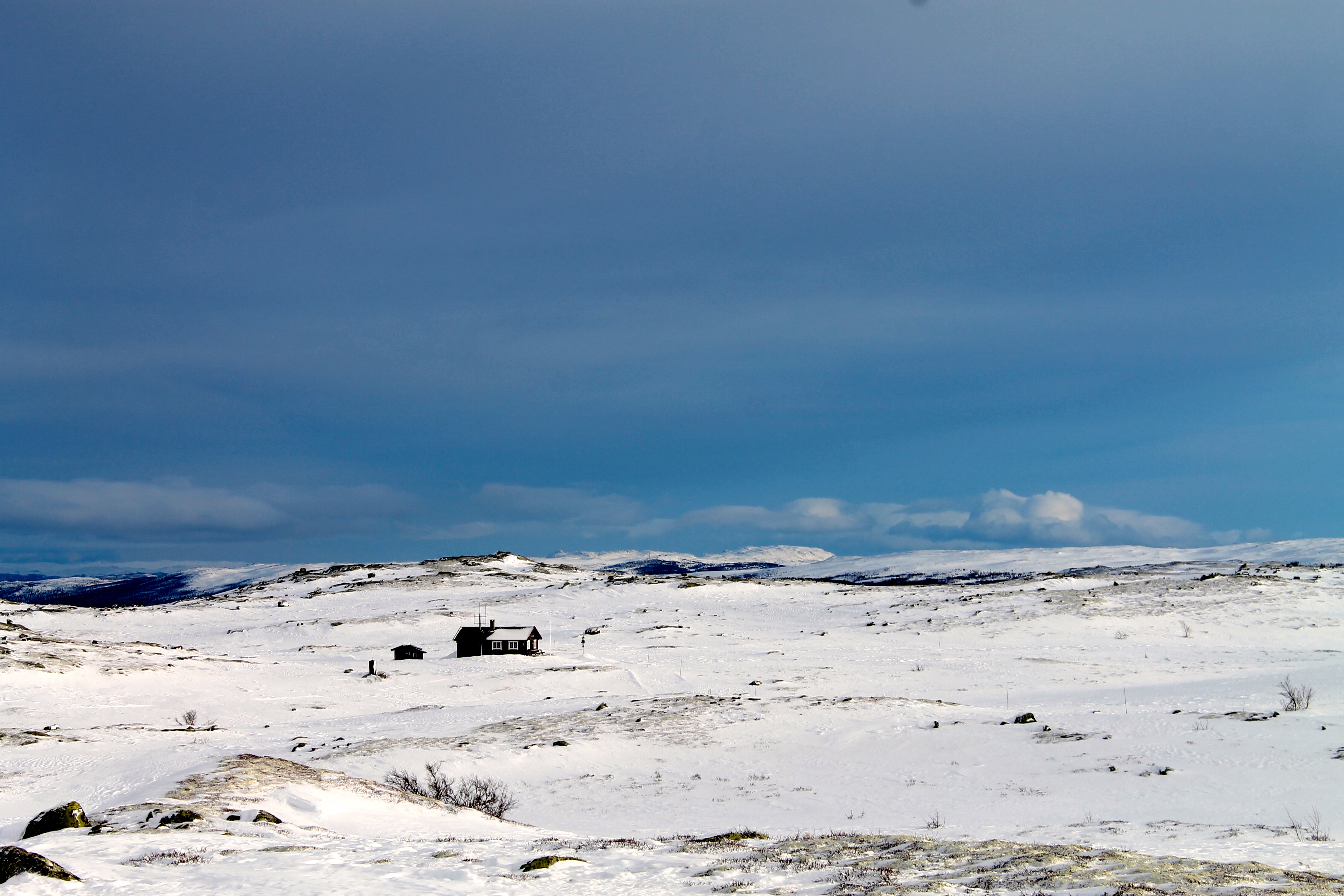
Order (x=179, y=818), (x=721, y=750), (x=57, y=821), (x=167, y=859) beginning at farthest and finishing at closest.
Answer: (x=721, y=750) < (x=179, y=818) < (x=57, y=821) < (x=167, y=859)

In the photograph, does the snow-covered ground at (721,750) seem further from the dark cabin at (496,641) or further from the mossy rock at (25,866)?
the dark cabin at (496,641)

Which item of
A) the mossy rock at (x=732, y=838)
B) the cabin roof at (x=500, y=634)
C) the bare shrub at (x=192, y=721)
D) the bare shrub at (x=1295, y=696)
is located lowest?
the bare shrub at (x=1295, y=696)

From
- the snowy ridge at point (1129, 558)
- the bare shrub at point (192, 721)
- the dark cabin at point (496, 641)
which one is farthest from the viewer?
the snowy ridge at point (1129, 558)

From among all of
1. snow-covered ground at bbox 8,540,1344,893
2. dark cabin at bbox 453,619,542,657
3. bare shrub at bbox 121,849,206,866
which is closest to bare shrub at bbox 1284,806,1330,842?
snow-covered ground at bbox 8,540,1344,893

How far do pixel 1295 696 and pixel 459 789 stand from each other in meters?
25.6

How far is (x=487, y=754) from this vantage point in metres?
23.5

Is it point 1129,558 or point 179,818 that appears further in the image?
point 1129,558

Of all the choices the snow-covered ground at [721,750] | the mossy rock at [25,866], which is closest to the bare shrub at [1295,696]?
the snow-covered ground at [721,750]

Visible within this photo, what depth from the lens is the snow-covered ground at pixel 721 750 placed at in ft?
32.3

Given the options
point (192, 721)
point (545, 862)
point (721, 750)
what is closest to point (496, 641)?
point (192, 721)

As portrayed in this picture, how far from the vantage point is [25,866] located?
27.2 feet

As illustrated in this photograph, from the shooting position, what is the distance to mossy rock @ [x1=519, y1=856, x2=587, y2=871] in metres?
9.43

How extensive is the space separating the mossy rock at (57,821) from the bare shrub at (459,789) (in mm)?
6341

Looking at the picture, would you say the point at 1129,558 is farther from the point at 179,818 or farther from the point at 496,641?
the point at 179,818
